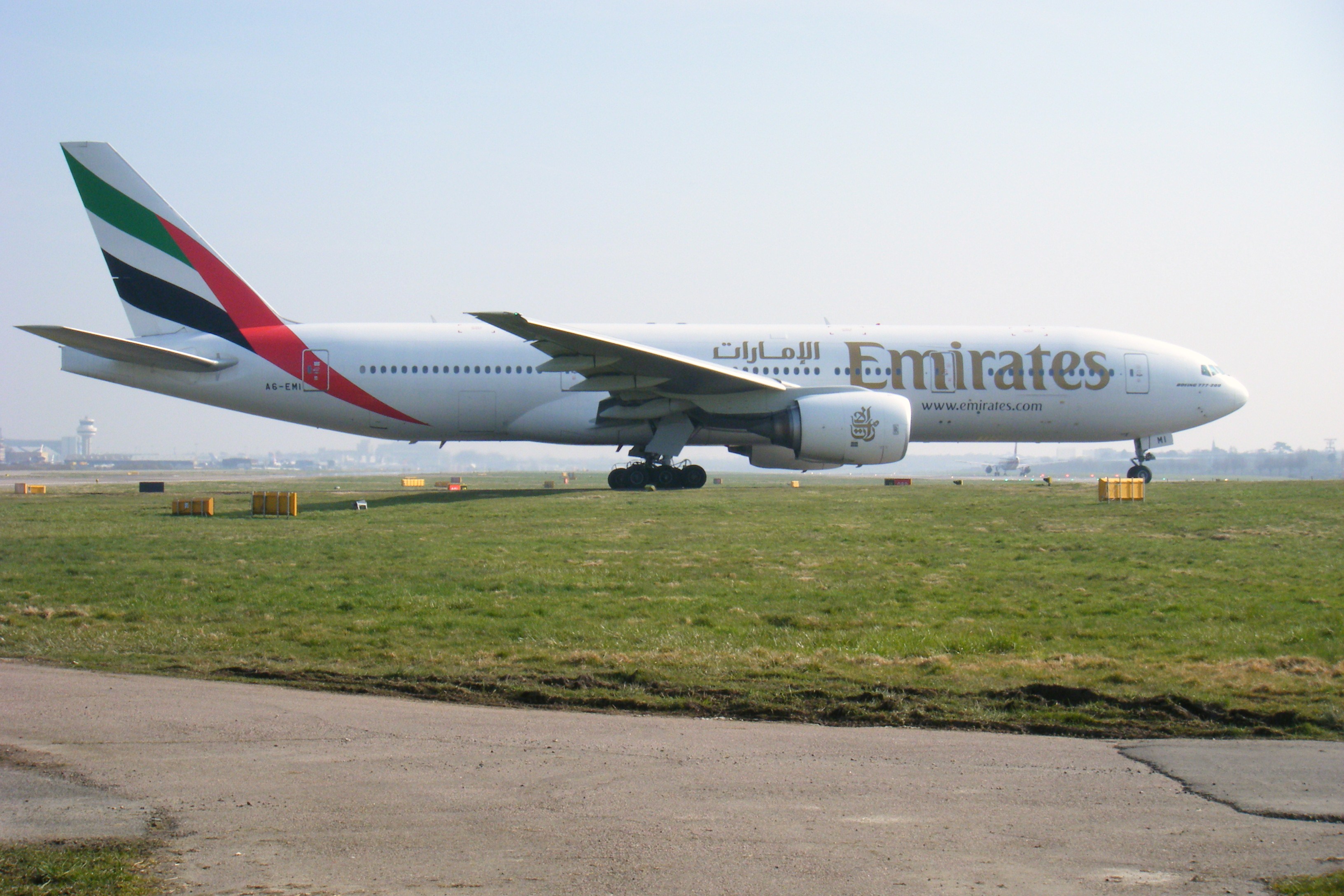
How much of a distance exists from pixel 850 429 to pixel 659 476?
4.85 m

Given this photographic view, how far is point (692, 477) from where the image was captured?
82.9 feet

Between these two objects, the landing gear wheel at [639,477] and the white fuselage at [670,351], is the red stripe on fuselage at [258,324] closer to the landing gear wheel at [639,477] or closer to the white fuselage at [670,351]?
the white fuselage at [670,351]

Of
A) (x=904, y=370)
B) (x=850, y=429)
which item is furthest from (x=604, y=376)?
(x=904, y=370)

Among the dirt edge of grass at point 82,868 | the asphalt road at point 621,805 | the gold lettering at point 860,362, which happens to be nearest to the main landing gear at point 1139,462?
the gold lettering at point 860,362

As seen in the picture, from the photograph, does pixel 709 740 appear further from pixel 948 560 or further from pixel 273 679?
pixel 948 560

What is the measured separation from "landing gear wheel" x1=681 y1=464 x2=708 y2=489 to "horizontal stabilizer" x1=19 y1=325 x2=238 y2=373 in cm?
1097

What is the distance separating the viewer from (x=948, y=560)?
1223cm

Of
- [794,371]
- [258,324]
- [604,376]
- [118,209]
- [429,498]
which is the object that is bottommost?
[429,498]

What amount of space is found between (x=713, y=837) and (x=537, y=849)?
→ 0.67 meters

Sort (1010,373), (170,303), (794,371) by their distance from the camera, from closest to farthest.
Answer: (170,303), (794,371), (1010,373)

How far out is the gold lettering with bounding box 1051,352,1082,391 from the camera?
26016 mm

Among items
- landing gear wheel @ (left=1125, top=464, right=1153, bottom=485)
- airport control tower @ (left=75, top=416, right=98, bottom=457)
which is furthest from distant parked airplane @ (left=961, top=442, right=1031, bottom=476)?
airport control tower @ (left=75, top=416, right=98, bottom=457)

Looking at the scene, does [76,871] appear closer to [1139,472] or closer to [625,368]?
[625,368]

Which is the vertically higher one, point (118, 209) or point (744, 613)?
point (118, 209)
